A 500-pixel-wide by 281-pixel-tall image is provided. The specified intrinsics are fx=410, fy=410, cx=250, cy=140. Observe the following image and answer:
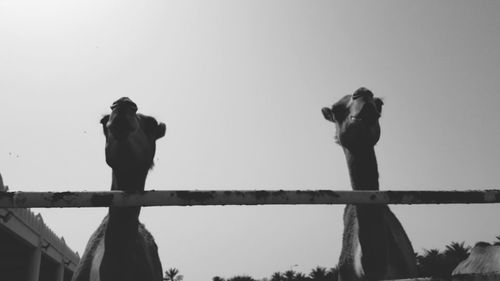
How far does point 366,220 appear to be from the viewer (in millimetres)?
3732

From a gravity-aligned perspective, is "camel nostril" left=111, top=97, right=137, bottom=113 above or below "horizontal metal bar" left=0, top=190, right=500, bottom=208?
above

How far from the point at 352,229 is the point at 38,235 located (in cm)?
1282

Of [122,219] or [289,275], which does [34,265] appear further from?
[289,275]

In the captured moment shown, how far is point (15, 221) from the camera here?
11117mm

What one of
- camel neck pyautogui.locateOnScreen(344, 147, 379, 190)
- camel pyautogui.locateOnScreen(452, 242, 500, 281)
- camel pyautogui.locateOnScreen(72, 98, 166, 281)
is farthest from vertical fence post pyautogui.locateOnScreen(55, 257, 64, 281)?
camel neck pyautogui.locateOnScreen(344, 147, 379, 190)

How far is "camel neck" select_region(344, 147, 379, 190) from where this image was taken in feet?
13.0

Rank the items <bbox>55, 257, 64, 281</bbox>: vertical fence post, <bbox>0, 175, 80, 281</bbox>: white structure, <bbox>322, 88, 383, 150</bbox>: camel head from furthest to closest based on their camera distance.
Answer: <bbox>55, 257, 64, 281</bbox>: vertical fence post
<bbox>0, 175, 80, 281</bbox>: white structure
<bbox>322, 88, 383, 150</bbox>: camel head

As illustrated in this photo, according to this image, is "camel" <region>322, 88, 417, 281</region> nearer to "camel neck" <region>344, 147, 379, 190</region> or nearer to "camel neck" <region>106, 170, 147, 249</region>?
"camel neck" <region>344, 147, 379, 190</region>

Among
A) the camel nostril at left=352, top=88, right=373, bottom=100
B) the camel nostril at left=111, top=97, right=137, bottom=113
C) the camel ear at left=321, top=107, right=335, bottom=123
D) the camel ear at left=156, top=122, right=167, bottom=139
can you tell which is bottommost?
the camel nostril at left=111, top=97, right=137, bottom=113

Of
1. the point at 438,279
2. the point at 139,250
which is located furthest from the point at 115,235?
the point at 438,279

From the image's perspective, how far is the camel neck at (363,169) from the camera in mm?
3961

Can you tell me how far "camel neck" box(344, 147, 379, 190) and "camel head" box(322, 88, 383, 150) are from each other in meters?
0.08

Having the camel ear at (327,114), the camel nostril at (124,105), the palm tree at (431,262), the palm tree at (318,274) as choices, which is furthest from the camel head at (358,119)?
the palm tree at (318,274)

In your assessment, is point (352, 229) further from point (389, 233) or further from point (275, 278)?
point (275, 278)
